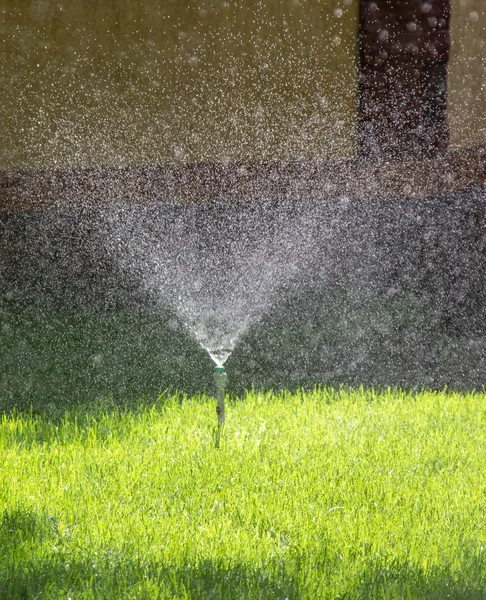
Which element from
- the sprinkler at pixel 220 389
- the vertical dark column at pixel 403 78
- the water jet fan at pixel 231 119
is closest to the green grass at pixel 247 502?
the sprinkler at pixel 220 389

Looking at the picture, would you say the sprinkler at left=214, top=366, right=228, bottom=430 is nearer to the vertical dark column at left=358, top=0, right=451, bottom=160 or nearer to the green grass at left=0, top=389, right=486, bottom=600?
the green grass at left=0, top=389, right=486, bottom=600

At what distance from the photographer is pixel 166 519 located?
2803 millimetres

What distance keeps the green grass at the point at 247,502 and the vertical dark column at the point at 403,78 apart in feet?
10.6

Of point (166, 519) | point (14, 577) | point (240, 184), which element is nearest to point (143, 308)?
point (240, 184)

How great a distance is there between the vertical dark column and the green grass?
10.6 feet

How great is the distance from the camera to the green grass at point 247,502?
2.38m

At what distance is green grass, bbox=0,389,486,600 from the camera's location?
2.38 m

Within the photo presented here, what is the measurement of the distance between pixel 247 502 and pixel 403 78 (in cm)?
474

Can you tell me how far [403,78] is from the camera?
6957mm

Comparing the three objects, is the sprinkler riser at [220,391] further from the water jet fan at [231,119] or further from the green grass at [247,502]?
the water jet fan at [231,119]

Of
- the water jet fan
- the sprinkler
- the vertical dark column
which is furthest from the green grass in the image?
the vertical dark column

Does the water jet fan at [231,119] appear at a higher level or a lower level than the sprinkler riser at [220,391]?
higher

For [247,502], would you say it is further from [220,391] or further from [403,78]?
[403,78]

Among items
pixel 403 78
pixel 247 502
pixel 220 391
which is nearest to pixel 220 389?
pixel 220 391
